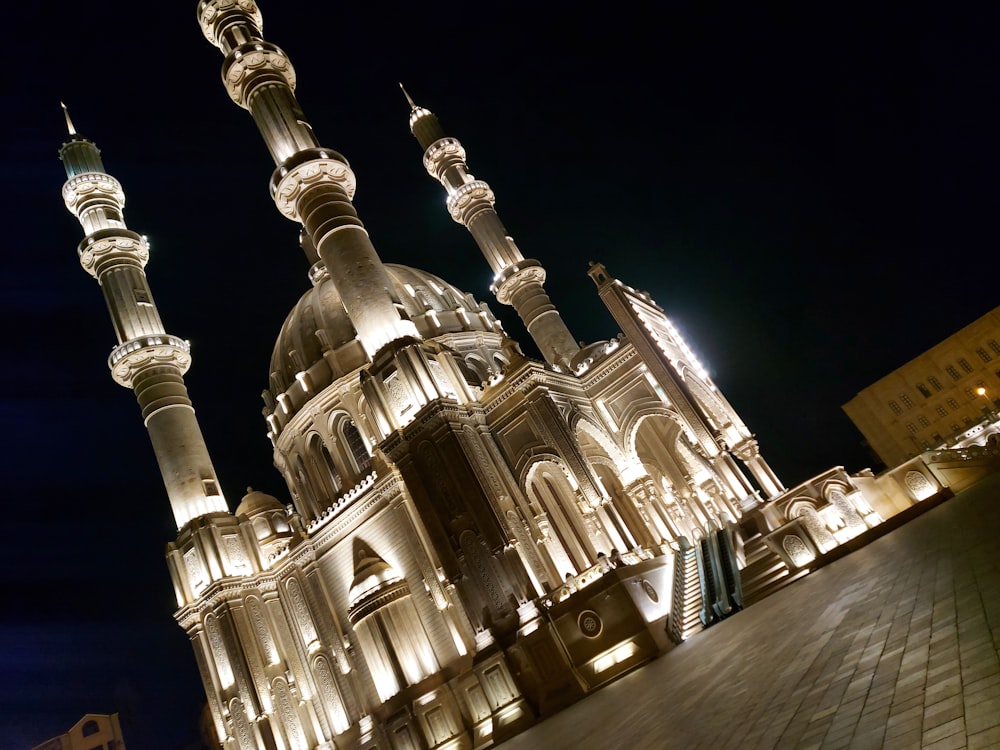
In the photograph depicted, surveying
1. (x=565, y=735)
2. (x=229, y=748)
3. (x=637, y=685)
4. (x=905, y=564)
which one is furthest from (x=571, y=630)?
(x=229, y=748)

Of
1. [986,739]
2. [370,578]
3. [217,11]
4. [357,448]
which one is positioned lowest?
[986,739]

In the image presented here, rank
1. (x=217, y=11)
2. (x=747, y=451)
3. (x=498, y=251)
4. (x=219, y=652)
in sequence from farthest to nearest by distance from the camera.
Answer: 1. (x=217, y=11)
2. (x=498, y=251)
3. (x=219, y=652)
4. (x=747, y=451)

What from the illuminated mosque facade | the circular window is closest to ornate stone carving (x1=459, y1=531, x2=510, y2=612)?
the illuminated mosque facade

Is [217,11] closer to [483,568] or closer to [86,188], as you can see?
[86,188]

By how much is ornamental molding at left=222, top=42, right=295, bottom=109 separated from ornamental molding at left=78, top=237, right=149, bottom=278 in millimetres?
8700

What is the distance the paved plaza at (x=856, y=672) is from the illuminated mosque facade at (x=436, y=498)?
20.6ft

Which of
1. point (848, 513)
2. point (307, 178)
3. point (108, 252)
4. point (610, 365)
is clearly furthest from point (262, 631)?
point (848, 513)

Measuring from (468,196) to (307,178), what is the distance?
8.96 meters

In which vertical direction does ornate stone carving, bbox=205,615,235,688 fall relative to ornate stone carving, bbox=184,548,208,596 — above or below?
below

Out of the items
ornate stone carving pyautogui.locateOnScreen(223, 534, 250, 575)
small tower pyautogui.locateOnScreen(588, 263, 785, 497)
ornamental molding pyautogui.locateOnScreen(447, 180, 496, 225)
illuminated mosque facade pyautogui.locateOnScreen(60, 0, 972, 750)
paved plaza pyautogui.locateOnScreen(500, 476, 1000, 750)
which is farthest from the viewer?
ornamental molding pyautogui.locateOnScreen(447, 180, 496, 225)

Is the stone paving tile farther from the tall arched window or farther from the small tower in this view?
the tall arched window

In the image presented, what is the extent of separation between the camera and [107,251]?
1371 inches

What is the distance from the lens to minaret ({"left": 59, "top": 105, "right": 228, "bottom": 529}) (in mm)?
30295

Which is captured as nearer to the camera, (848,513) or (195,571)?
(848,513)
